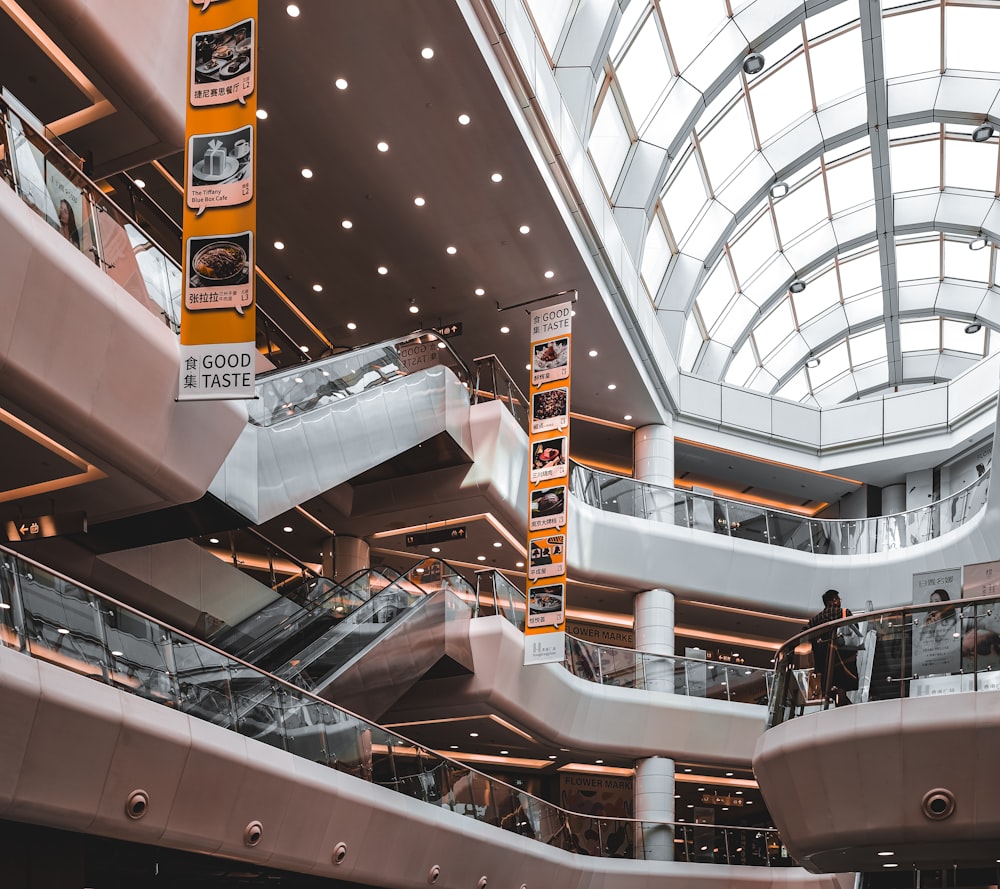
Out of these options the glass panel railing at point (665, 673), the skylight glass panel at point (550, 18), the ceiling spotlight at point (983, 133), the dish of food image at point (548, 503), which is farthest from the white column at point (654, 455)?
the skylight glass panel at point (550, 18)

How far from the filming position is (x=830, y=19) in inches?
1027

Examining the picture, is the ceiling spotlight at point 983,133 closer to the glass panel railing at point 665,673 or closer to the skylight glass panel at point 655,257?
the skylight glass panel at point 655,257

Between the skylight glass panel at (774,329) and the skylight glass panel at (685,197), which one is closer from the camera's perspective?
the skylight glass panel at (685,197)

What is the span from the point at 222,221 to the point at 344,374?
6.61m

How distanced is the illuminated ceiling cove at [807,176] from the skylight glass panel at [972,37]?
1.8 inches

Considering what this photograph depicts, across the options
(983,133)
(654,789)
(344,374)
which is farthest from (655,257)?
(344,374)

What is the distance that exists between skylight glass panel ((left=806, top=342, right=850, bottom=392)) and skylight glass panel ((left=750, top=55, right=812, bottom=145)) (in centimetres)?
1096

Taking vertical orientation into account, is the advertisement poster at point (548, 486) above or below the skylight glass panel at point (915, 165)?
below

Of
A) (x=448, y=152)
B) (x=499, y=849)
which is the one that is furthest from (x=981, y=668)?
(x=448, y=152)

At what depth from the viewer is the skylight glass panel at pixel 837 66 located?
26.9 meters

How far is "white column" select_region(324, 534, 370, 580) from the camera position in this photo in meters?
21.7

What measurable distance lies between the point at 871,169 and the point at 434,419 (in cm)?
1784

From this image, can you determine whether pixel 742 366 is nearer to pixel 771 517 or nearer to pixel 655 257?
pixel 771 517

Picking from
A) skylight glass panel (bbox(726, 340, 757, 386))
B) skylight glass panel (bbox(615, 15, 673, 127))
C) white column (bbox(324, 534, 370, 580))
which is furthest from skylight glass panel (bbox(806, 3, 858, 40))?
white column (bbox(324, 534, 370, 580))
